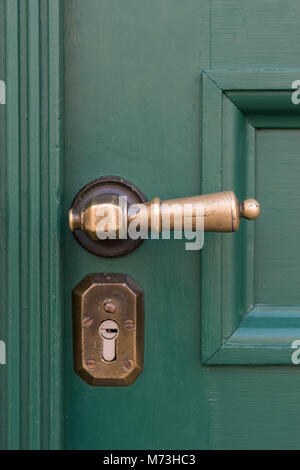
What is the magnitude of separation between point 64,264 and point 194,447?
0.26m

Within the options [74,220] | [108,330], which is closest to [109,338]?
[108,330]

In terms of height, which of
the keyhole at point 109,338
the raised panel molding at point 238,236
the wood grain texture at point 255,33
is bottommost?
the keyhole at point 109,338

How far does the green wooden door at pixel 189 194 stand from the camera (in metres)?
0.62

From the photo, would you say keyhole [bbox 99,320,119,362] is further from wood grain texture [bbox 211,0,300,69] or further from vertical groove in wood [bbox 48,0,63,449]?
wood grain texture [bbox 211,0,300,69]

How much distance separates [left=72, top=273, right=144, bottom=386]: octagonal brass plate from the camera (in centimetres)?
62

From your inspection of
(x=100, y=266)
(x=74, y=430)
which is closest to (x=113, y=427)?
(x=74, y=430)

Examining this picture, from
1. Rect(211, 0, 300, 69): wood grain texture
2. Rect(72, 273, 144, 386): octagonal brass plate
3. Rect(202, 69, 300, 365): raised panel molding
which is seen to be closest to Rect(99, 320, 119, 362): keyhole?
Rect(72, 273, 144, 386): octagonal brass plate

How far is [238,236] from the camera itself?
0.63m

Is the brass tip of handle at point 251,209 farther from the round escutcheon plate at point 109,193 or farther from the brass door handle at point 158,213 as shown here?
the round escutcheon plate at point 109,193

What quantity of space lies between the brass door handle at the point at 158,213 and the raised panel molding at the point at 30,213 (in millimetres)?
43

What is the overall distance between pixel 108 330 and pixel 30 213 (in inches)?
6.1

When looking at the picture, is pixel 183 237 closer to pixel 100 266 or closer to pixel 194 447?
pixel 100 266

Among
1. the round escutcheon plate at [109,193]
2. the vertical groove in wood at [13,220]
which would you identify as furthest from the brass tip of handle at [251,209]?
the vertical groove in wood at [13,220]

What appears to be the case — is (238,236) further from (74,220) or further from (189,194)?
(74,220)
